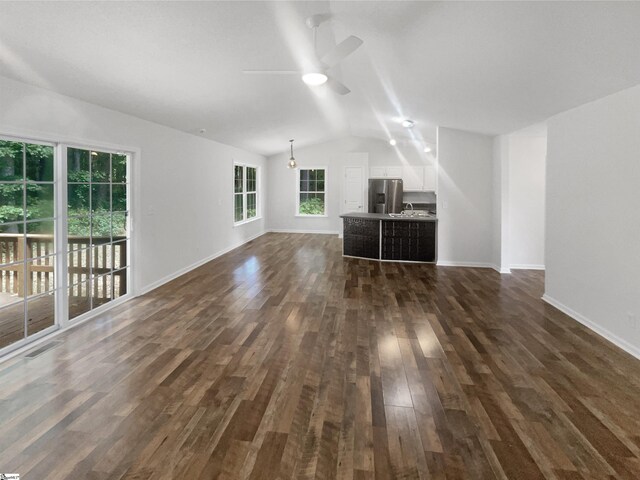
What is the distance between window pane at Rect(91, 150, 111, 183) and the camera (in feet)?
15.2

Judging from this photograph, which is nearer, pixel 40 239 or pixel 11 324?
pixel 11 324

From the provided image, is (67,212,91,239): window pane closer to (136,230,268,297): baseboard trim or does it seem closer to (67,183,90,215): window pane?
(67,183,90,215): window pane

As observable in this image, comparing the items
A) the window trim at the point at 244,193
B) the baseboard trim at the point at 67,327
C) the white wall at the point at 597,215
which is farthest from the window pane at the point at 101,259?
the white wall at the point at 597,215

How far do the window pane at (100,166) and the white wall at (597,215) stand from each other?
538 cm

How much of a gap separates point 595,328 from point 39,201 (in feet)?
18.4

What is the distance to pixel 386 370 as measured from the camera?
10.6 ft

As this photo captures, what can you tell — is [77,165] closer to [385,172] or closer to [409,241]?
[409,241]

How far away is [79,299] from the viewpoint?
14.6 ft

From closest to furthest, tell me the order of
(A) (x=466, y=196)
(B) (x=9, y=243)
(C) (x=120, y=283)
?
(B) (x=9, y=243) → (C) (x=120, y=283) → (A) (x=466, y=196)

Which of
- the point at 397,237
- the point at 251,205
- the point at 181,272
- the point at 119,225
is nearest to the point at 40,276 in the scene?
the point at 119,225

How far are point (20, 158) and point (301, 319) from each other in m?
3.08

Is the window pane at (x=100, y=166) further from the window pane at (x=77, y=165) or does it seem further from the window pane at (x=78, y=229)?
the window pane at (x=78, y=229)

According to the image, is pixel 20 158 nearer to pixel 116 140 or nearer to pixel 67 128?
pixel 67 128

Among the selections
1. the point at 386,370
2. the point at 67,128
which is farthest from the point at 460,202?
the point at 67,128
